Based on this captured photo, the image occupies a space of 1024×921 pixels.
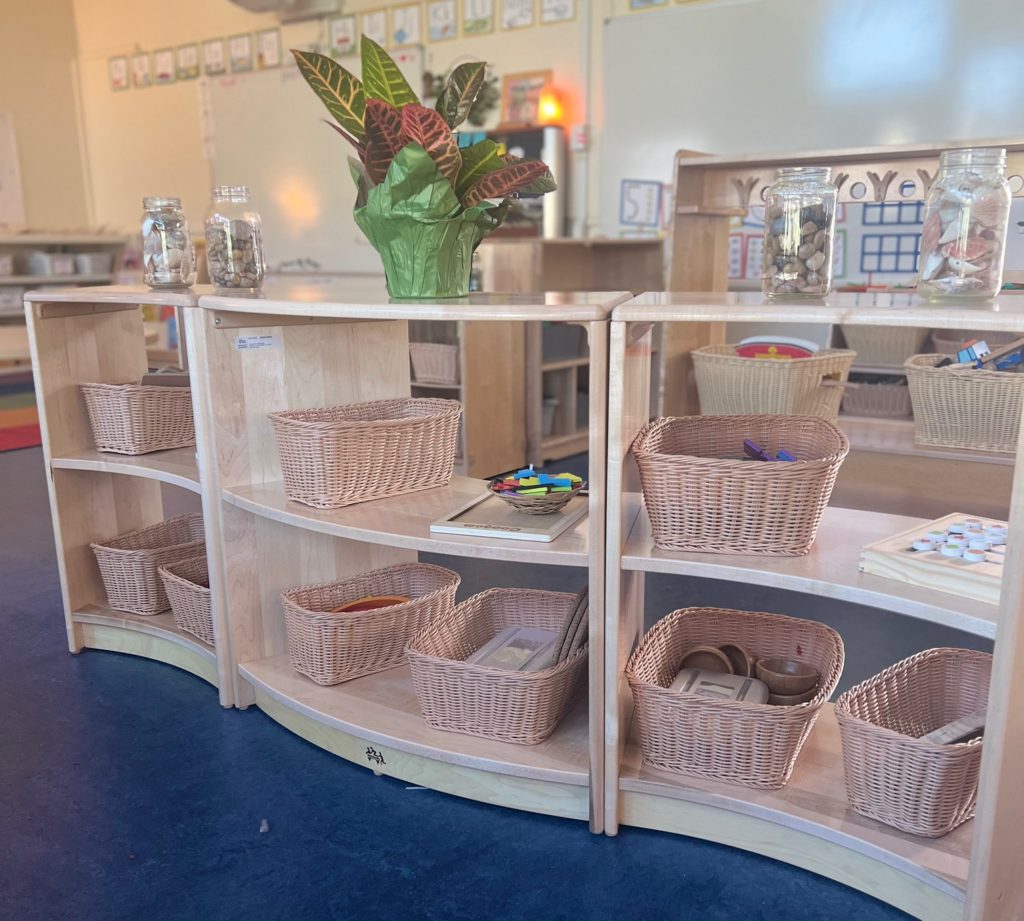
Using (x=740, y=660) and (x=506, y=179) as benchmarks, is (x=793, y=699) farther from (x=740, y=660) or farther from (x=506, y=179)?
(x=506, y=179)

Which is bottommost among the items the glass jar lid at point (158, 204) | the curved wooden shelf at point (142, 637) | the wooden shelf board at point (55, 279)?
the curved wooden shelf at point (142, 637)

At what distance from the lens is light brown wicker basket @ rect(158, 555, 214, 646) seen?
225 cm

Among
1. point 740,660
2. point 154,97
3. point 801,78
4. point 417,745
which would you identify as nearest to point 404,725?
point 417,745

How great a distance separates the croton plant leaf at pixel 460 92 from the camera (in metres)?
1.80

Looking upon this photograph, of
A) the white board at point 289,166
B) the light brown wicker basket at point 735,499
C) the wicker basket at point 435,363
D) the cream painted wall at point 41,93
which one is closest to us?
the light brown wicker basket at point 735,499

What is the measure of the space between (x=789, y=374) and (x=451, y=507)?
1.04 metres

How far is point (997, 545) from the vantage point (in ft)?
4.79

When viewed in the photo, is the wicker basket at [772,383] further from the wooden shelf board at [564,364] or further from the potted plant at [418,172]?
the wooden shelf board at [564,364]

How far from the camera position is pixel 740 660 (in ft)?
6.09

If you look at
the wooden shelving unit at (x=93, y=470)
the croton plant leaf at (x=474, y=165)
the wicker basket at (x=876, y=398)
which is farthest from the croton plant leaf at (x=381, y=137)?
the wicker basket at (x=876, y=398)

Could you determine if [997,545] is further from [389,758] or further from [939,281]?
[389,758]

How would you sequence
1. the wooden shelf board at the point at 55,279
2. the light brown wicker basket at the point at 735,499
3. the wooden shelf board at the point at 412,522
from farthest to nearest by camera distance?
the wooden shelf board at the point at 55,279
the wooden shelf board at the point at 412,522
the light brown wicker basket at the point at 735,499

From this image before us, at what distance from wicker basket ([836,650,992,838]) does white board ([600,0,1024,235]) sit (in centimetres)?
277

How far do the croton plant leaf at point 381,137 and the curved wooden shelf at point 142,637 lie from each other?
1.25 m
